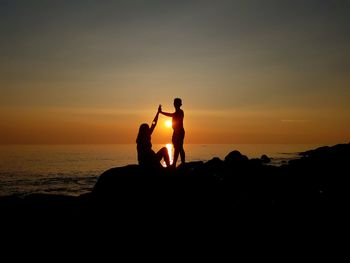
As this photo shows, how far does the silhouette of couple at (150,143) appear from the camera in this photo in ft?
36.7

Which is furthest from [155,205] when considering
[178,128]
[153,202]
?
[178,128]

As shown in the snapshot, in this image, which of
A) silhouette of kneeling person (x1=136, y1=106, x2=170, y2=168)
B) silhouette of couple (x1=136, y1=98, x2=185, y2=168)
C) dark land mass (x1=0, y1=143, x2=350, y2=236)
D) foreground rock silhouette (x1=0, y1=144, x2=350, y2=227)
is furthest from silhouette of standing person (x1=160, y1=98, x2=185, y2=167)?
silhouette of kneeling person (x1=136, y1=106, x2=170, y2=168)

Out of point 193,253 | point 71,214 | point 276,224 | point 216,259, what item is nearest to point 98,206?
point 71,214

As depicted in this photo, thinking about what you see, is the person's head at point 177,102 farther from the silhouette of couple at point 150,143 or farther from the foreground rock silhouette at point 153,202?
the foreground rock silhouette at point 153,202

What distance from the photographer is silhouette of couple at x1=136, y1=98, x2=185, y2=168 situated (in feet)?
36.7

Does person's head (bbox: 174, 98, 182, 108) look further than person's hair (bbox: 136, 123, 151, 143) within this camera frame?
Yes

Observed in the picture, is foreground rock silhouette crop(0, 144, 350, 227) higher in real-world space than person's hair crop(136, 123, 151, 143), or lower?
lower

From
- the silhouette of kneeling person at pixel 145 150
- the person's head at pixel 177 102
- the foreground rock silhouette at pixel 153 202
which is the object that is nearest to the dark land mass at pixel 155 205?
the foreground rock silhouette at pixel 153 202

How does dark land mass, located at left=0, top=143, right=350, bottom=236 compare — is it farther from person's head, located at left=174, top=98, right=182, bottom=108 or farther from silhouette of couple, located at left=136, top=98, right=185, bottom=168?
person's head, located at left=174, top=98, right=182, bottom=108

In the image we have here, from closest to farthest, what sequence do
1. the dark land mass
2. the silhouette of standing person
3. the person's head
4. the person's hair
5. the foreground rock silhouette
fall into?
the dark land mass → the foreground rock silhouette → the person's hair → the person's head → the silhouette of standing person

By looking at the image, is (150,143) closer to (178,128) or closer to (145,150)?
(145,150)

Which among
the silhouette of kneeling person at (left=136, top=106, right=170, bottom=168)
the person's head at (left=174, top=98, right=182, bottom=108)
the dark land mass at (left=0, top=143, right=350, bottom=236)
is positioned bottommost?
the dark land mass at (left=0, top=143, right=350, bottom=236)

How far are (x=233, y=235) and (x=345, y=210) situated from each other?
15.9 ft

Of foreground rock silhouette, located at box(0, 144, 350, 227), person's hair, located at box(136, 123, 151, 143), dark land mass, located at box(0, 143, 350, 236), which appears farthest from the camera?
person's hair, located at box(136, 123, 151, 143)
